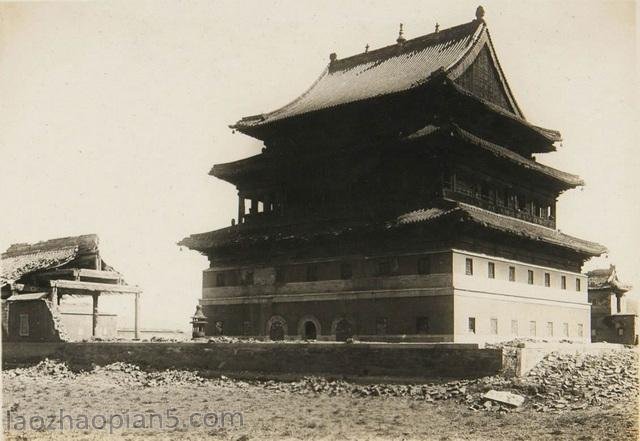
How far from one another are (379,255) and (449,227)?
136 inches

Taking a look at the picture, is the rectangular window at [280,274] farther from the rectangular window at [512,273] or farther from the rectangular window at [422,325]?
the rectangular window at [512,273]

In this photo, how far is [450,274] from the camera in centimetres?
3212

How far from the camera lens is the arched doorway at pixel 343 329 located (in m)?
34.8

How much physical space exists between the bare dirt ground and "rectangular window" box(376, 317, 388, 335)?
19.3 ft

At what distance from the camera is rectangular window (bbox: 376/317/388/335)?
3378 centimetres

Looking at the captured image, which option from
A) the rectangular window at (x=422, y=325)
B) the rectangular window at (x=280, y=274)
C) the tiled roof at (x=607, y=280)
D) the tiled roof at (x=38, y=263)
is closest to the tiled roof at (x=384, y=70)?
the rectangular window at (x=280, y=274)

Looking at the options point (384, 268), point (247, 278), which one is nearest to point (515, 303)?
point (384, 268)

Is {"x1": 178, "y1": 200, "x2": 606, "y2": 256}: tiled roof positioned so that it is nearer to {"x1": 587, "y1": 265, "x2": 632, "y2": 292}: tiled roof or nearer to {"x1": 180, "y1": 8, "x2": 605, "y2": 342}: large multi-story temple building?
{"x1": 180, "y1": 8, "x2": 605, "y2": 342}: large multi-story temple building

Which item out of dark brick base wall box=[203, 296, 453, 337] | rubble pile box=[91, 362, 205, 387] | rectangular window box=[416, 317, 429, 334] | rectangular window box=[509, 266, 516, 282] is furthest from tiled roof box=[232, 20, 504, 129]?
rubble pile box=[91, 362, 205, 387]

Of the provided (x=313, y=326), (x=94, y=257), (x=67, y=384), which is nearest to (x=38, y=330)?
(x=94, y=257)

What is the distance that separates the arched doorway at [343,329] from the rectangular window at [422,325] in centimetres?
327

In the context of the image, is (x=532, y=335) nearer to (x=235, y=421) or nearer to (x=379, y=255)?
A: (x=379, y=255)

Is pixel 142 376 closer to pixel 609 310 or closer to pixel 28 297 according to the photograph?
pixel 28 297

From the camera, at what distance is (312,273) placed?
3678cm
